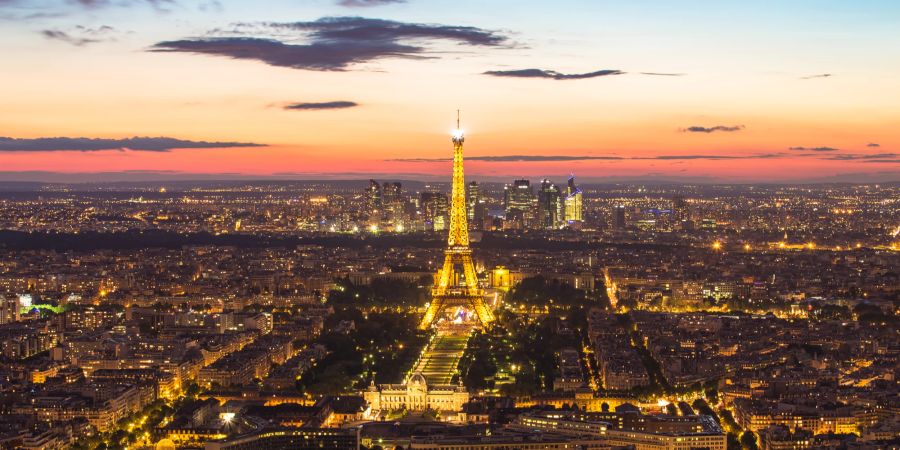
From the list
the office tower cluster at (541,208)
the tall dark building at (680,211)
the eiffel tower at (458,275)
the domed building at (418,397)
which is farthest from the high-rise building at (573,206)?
the domed building at (418,397)

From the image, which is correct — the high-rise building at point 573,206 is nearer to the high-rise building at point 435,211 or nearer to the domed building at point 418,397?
the high-rise building at point 435,211

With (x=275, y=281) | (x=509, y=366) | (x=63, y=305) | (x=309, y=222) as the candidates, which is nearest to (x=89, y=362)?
(x=509, y=366)

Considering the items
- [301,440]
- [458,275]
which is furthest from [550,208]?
[301,440]

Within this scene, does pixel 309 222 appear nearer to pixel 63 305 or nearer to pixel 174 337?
pixel 63 305

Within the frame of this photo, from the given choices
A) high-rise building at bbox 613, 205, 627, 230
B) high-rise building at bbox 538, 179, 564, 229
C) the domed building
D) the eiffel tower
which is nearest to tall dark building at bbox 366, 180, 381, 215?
high-rise building at bbox 538, 179, 564, 229

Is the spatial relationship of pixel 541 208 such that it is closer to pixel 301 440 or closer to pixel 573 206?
pixel 573 206
